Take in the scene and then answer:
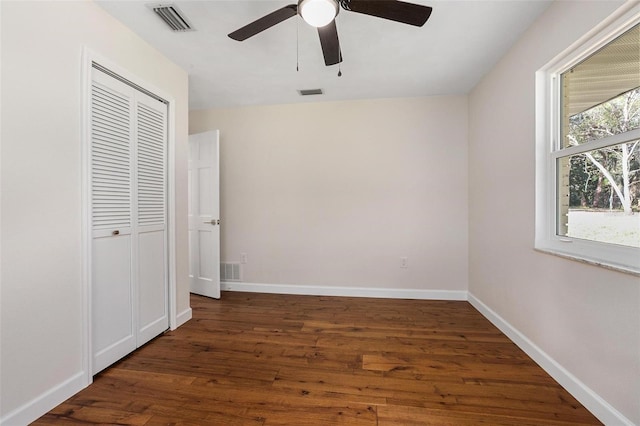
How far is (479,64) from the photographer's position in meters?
2.52

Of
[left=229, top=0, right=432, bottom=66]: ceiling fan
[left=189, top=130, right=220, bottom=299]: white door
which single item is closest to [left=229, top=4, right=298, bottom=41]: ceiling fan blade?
[left=229, top=0, right=432, bottom=66]: ceiling fan

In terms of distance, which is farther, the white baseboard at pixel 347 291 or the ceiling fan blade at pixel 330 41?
the white baseboard at pixel 347 291

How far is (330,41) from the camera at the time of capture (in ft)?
5.26

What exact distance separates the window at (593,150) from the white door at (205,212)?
124 inches

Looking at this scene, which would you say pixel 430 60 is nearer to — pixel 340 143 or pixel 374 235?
pixel 340 143

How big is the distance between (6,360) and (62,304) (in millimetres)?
318

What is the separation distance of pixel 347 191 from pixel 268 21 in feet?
7.13

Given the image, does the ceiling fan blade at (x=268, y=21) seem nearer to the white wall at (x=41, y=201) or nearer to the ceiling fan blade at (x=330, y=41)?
the ceiling fan blade at (x=330, y=41)

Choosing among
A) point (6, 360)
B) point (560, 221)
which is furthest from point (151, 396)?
point (560, 221)

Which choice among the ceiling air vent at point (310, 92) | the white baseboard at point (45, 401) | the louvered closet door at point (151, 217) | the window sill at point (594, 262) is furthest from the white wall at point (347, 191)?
the white baseboard at point (45, 401)

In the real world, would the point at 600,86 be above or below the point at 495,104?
below

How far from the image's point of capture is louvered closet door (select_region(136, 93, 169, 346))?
7.11ft

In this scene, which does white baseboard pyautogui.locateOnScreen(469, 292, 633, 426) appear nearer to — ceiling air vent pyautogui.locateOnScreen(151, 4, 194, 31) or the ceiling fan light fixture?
the ceiling fan light fixture

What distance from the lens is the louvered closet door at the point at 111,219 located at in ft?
5.92
